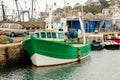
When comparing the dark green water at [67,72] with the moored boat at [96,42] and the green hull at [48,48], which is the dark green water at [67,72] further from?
the moored boat at [96,42]

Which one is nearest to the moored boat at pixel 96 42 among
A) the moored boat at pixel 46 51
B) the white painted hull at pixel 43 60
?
the moored boat at pixel 46 51

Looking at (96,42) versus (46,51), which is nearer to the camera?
(46,51)

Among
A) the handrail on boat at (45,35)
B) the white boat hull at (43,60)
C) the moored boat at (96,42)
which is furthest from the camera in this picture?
the moored boat at (96,42)

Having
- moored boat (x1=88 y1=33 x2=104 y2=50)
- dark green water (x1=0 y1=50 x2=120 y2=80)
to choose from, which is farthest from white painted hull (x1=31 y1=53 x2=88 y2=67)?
moored boat (x1=88 y1=33 x2=104 y2=50)

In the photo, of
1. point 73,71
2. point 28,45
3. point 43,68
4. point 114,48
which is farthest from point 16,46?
point 114,48

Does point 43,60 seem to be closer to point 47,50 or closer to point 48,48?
point 47,50

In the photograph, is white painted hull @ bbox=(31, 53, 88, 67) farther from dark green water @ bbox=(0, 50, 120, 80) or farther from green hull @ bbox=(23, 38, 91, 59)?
dark green water @ bbox=(0, 50, 120, 80)

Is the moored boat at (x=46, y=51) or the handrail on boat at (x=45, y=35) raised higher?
the handrail on boat at (x=45, y=35)

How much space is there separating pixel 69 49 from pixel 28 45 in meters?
4.18

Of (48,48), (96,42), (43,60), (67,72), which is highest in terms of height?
(48,48)

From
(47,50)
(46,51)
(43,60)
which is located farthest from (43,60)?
(47,50)

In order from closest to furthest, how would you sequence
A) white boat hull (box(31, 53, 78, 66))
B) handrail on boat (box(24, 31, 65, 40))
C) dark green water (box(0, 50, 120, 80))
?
1. dark green water (box(0, 50, 120, 80))
2. white boat hull (box(31, 53, 78, 66))
3. handrail on boat (box(24, 31, 65, 40))

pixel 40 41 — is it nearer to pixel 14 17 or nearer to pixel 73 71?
pixel 73 71

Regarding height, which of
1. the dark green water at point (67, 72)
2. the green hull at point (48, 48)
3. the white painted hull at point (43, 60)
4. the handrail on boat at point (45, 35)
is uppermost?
the handrail on boat at point (45, 35)
